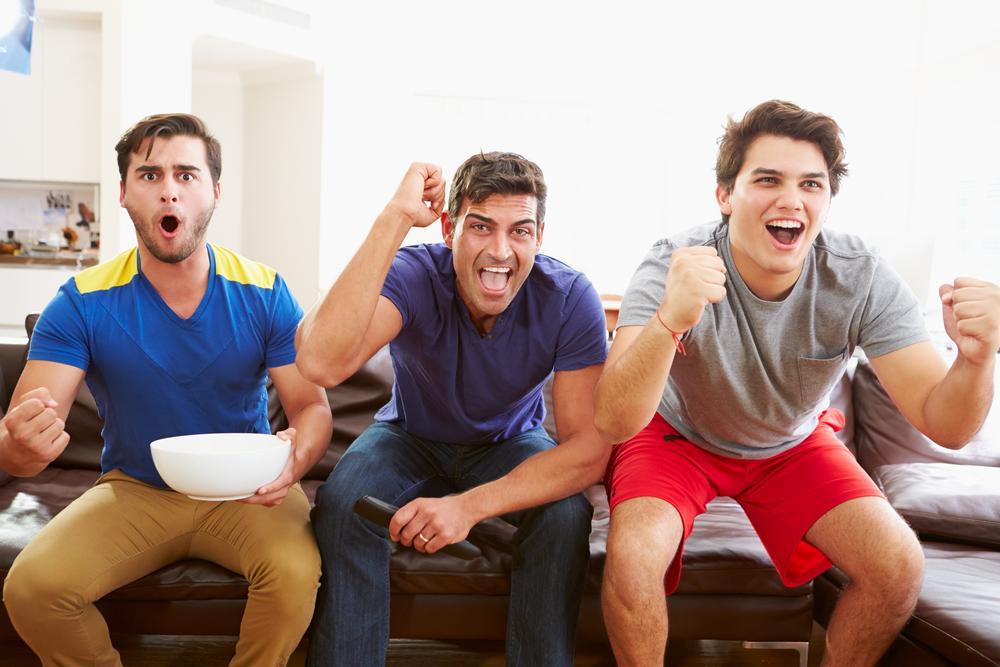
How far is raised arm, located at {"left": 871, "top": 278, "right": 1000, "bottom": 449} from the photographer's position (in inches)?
53.8

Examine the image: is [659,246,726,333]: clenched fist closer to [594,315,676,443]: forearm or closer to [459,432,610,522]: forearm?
[594,315,676,443]: forearm

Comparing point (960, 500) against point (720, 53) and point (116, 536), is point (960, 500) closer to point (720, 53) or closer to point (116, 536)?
point (116, 536)

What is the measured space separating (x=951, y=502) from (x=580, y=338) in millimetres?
933

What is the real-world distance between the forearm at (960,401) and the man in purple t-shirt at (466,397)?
2.01 feet

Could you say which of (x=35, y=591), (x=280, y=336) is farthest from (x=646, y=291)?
(x=35, y=591)

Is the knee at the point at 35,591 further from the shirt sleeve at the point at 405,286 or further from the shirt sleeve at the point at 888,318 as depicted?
the shirt sleeve at the point at 888,318

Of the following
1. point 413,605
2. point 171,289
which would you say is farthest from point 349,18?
point 413,605

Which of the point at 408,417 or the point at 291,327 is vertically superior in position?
the point at 291,327

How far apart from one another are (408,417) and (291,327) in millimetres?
330

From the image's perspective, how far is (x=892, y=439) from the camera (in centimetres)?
224

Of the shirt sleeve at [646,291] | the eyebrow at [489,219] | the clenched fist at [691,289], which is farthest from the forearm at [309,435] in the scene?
the clenched fist at [691,289]

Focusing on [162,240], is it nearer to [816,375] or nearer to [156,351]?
[156,351]

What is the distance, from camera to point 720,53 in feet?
23.0

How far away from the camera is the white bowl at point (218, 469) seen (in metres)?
1.44
